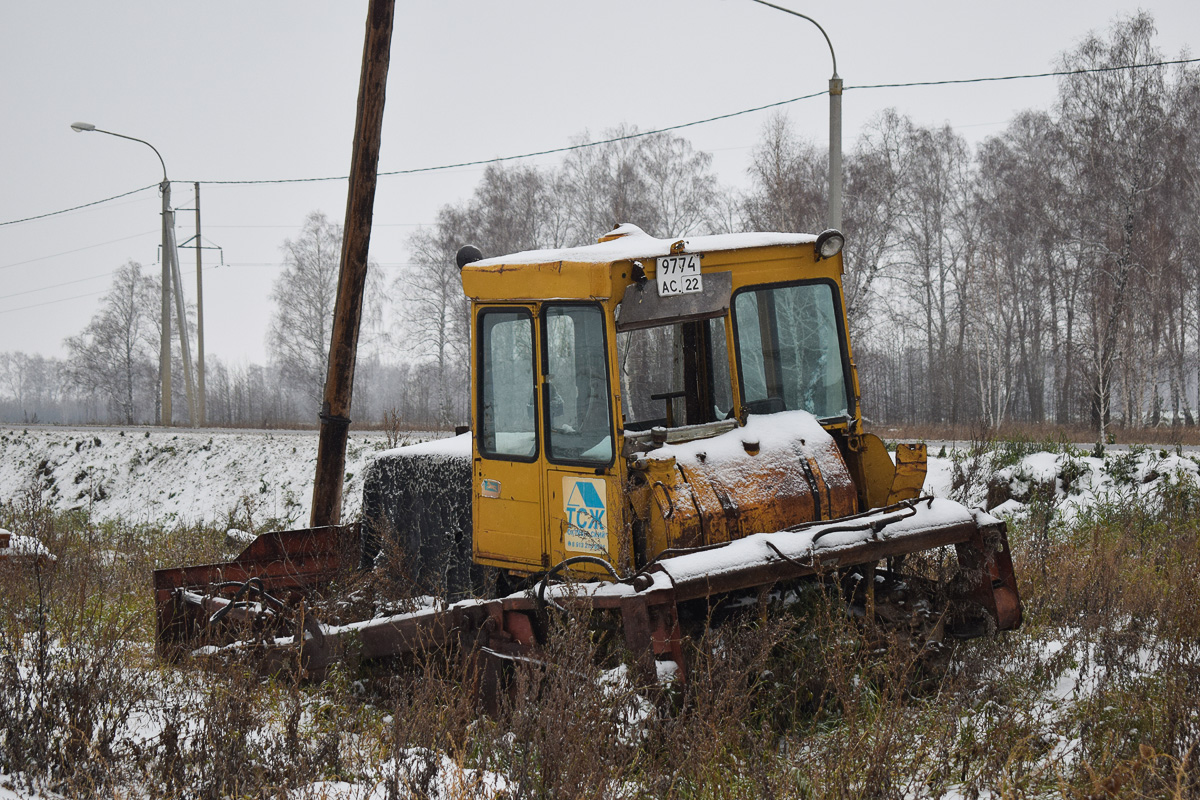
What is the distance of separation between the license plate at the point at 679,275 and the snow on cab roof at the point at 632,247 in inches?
2.1

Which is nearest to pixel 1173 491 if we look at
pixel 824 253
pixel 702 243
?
pixel 824 253

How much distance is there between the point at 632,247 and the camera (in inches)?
210

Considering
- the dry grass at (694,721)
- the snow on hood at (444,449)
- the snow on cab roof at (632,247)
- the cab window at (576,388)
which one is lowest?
the dry grass at (694,721)

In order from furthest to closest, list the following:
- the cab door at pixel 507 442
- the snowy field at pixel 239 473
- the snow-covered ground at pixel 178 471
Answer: the snow-covered ground at pixel 178 471 → the snowy field at pixel 239 473 → the cab door at pixel 507 442

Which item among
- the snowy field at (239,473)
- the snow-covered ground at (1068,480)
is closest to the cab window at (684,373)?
the snow-covered ground at (1068,480)

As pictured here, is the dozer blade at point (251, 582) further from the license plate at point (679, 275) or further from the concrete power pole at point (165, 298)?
the concrete power pole at point (165, 298)

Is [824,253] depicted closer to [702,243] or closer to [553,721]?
[702,243]

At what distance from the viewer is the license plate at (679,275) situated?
16.9 feet

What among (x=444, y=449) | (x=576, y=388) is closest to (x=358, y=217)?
(x=444, y=449)

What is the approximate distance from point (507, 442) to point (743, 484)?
4.61 ft

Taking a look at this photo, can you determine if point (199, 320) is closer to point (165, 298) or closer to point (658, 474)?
point (165, 298)

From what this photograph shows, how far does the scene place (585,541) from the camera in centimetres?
518

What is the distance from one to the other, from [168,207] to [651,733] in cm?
2948

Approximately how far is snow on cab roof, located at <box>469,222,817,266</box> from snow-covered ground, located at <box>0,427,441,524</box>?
11.8 meters
